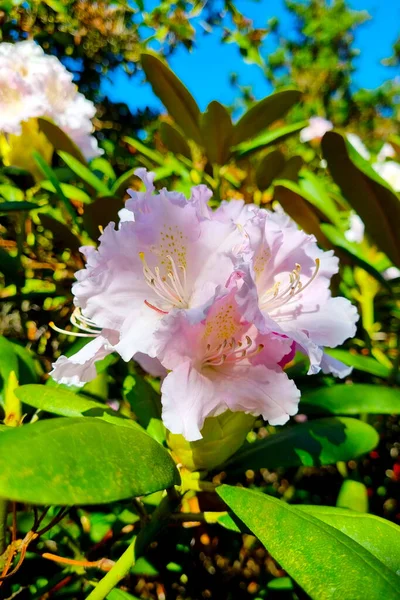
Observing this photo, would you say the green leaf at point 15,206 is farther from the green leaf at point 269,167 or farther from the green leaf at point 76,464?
the green leaf at point 269,167

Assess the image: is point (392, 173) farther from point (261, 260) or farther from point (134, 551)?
point (134, 551)

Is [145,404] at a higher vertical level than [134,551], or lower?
higher

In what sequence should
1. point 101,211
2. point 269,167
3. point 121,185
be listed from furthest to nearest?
point 269,167, point 121,185, point 101,211

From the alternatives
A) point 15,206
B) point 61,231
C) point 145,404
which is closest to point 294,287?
point 145,404

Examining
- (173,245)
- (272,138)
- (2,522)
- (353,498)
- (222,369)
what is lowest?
(2,522)

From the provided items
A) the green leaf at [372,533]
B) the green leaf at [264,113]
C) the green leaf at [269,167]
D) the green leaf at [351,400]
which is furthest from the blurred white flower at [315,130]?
the green leaf at [372,533]

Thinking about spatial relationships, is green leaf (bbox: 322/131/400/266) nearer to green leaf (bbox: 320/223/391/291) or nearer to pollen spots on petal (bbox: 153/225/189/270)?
green leaf (bbox: 320/223/391/291)
